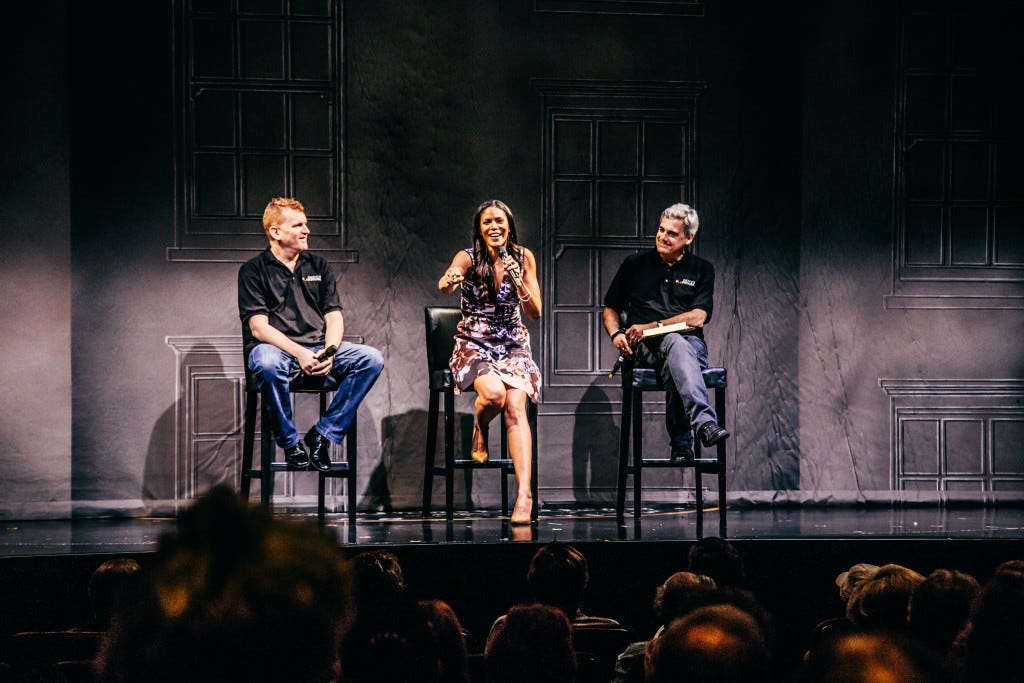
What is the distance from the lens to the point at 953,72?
515 centimetres

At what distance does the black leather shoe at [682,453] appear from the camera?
4.11 m

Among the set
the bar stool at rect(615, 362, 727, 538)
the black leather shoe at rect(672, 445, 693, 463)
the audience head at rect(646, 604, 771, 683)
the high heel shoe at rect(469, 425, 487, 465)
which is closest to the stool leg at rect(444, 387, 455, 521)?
the high heel shoe at rect(469, 425, 487, 465)

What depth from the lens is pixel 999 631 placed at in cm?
148

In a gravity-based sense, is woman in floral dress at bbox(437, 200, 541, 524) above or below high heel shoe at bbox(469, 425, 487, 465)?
above

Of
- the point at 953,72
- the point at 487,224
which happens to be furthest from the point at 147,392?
the point at 953,72

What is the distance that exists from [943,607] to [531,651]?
78cm

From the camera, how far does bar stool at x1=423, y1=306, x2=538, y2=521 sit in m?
4.18

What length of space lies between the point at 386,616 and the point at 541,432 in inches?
146

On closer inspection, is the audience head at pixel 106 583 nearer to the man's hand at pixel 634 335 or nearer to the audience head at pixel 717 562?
the audience head at pixel 717 562

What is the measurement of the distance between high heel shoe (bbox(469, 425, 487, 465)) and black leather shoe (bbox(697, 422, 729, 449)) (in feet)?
2.88

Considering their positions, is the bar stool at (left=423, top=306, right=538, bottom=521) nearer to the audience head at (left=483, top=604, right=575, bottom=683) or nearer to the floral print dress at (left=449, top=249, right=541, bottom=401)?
the floral print dress at (left=449, top=249, right=541, bottom=401)

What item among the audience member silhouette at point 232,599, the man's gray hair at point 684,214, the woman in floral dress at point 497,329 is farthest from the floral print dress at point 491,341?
the audience member silhouette at point 232,599

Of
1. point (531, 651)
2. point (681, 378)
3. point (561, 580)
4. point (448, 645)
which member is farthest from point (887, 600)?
point (681, 378)

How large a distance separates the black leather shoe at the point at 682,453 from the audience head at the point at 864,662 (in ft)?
10.9
